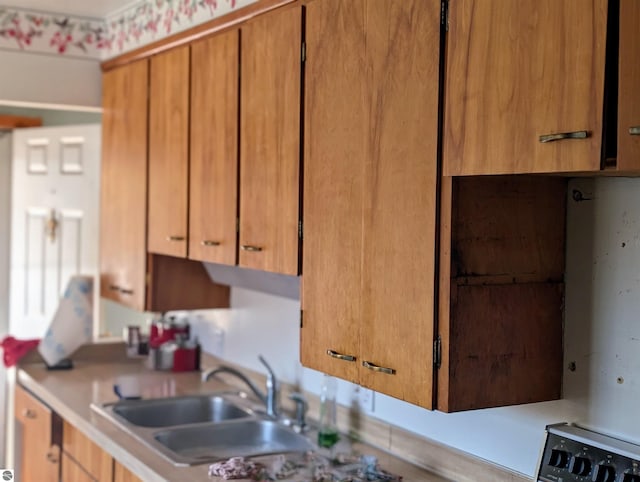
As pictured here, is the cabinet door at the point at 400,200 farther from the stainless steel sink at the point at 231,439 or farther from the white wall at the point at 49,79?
the white wall at the point at 49,79

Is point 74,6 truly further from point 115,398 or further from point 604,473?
point 604,473

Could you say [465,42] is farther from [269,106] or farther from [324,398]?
[324,398]

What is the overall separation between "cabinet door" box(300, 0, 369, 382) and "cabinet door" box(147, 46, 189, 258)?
851 mm

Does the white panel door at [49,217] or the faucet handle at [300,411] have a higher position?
the white panel door at [49,217]

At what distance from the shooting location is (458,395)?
5.90ft

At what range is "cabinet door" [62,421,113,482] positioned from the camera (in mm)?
2738

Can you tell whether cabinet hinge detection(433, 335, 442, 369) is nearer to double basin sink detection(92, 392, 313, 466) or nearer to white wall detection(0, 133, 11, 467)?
double basin sink detection(92, 392, 313, 466)

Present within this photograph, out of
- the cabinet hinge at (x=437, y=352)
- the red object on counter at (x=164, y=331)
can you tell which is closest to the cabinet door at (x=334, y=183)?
the cabinet hinge at (x=437, y=352)

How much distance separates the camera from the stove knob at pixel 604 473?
173 cm

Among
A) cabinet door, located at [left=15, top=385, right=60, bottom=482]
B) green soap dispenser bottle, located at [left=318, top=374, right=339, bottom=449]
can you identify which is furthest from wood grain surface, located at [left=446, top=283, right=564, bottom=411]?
cabinet door, located at [left=15, top=385, right=60, bottom=482]

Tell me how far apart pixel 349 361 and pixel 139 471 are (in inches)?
30.2

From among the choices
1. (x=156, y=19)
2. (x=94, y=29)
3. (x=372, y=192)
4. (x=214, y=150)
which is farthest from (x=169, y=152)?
(x=372, y=192)

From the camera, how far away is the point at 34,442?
3.39 m

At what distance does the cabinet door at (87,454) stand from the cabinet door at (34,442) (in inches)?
4.5
